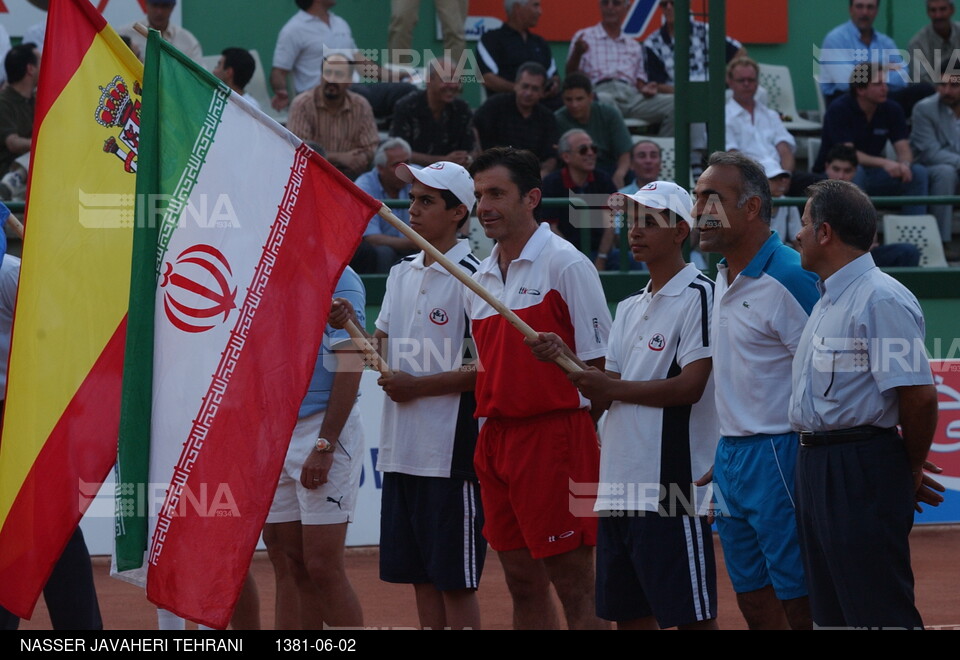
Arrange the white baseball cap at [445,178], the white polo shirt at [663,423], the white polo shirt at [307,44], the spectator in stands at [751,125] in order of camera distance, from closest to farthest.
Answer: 1. the white polo shirt at [663,423]
2. the white baseball cap at [445,178]
3. the spectator in stands at [751,125]
4. the white polo shirt at [307,44]

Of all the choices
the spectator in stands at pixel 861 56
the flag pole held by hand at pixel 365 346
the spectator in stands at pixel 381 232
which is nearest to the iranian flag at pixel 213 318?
the flag pole held by hand at pixel 365 346

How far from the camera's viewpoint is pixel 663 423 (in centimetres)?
556

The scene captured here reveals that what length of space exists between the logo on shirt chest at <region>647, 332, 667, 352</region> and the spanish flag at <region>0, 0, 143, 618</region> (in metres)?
2.11

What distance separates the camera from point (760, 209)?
5551 millimetres

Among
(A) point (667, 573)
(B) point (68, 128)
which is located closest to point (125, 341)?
(B) point (68, 128)

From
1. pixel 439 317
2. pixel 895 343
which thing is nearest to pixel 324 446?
pixel 439 317

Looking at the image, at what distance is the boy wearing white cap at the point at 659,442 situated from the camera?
214 inches

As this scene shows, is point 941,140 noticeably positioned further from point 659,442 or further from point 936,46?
point 659,442

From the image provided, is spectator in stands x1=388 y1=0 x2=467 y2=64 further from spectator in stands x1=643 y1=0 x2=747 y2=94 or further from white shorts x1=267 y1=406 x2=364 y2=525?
white shorts x1=267 y1=406 x2=364 y2=525

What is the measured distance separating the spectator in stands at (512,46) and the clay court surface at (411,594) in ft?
18.3

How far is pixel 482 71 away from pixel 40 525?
372 inches

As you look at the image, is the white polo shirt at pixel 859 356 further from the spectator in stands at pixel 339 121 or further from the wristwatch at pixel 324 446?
the spectator in stands at pixel 339 121

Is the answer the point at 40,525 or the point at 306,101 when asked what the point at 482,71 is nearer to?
the point at 306,101

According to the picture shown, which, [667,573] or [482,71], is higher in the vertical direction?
[482,71]
